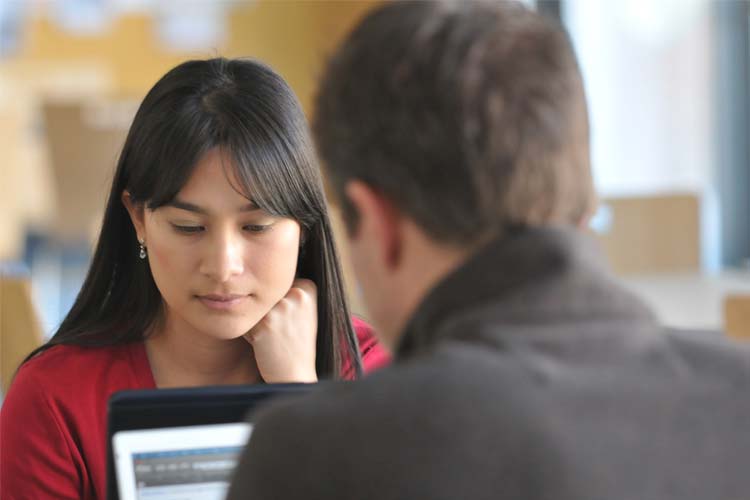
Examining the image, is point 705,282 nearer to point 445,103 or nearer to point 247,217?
point 247,217

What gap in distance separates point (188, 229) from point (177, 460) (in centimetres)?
41

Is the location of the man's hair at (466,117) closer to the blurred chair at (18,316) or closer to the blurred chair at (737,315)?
the blurred chair at (737,315)

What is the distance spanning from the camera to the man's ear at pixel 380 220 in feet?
2.26

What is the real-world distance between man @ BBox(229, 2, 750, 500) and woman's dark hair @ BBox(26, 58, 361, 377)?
53 centimetres

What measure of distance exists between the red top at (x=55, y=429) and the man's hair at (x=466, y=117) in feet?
2.11

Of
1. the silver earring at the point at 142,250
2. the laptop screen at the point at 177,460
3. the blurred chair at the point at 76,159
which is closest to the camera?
the laptop screen at the point at 177,460

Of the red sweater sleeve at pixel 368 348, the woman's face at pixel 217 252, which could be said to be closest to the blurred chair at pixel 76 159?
the red sweater sleeve at pixel 368 348

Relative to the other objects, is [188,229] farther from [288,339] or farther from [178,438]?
[178,438]

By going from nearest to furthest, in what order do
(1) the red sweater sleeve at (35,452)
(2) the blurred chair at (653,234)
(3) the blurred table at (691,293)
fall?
(1) the red sweater sleeve at (35,452), (3) the blurred table at (691,293), (2) the blurred chair at (653,234)

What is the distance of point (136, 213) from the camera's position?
1293mm

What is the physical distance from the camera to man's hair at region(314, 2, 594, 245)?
65cm

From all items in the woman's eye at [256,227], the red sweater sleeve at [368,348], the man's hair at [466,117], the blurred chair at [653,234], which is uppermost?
the man's hair at [466,117]

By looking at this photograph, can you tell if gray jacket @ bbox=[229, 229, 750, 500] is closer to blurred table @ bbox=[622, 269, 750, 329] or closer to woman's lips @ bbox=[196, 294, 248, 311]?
woman's lips @ bbox=[196, 294, 248, 311]

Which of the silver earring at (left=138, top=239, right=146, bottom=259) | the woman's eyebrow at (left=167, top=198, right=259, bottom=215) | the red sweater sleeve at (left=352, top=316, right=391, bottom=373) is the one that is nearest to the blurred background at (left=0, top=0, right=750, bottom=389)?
the silver earring at (left=138, top=239, right=146, bottom=259)
